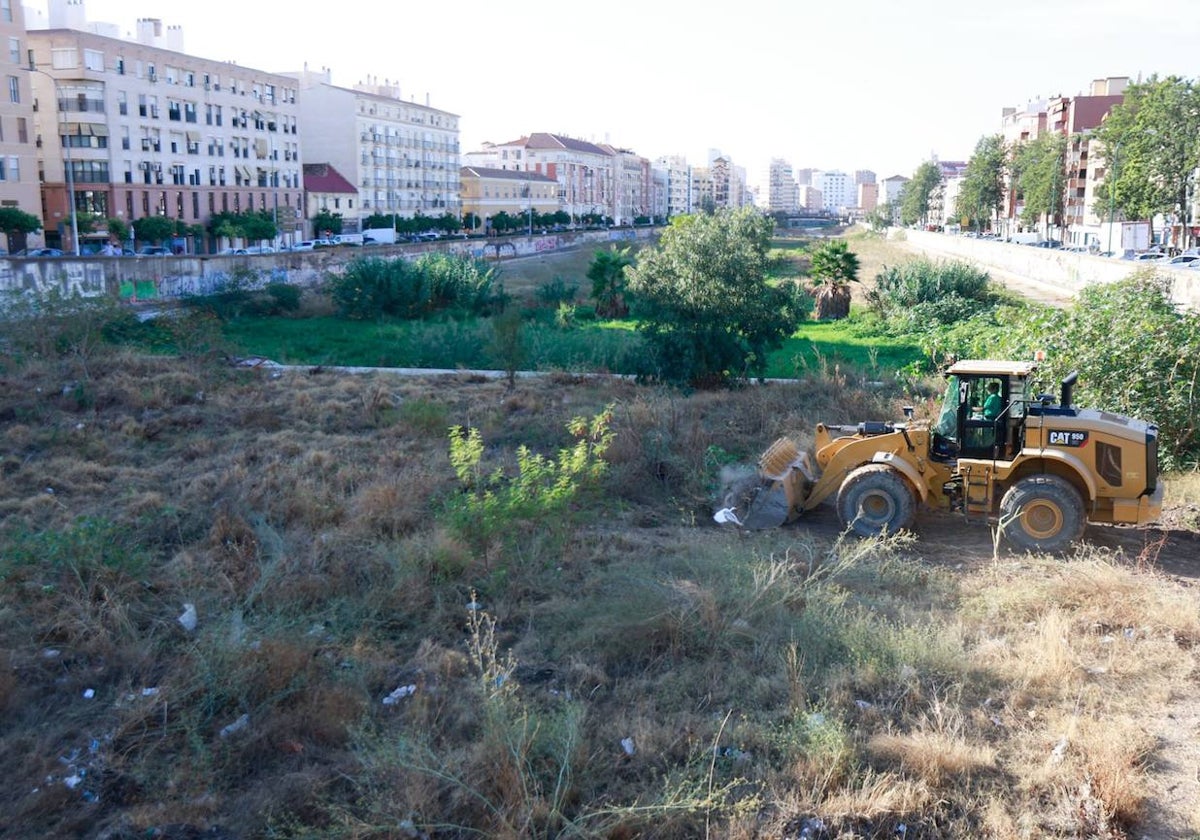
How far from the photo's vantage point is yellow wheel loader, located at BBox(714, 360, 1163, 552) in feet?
33.5

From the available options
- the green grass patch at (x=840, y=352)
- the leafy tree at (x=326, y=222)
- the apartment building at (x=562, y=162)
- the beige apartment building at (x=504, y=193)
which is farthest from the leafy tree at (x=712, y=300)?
the apartment building at (x=562, y=162)

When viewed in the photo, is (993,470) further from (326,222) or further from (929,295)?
(326,222)

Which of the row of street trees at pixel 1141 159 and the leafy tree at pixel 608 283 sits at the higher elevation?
the row of street trees at pixel 1141 159

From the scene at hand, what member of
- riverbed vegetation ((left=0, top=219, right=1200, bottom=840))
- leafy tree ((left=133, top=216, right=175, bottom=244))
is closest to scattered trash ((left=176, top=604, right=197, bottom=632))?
riverbed vegetation ((left=0, top=219, right=1200, bottom=840))

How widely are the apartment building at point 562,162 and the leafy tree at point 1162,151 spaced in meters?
70.0

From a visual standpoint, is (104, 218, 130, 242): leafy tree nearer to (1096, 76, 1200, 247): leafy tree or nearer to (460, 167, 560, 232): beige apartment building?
(460, 167, 560, 232): beige apartment building

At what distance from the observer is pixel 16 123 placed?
48.7 meters

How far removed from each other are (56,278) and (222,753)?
26.7 metres

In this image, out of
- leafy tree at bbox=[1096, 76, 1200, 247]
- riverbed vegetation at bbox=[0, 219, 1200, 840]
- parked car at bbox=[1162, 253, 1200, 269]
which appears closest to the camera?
riverbed vegetation at bbox=[0, 219, 1200, 840]

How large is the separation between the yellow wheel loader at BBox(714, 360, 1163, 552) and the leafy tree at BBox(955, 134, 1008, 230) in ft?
278

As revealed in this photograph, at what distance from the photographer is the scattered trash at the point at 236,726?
6711 mm

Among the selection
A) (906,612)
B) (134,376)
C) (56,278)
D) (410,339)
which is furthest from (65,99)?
(906,612)

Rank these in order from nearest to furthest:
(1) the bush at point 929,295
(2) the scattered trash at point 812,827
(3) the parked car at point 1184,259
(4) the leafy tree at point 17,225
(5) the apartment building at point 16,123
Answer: (2) the scattered trash at point 812,827, (1) the bush at point 929,295, (4) the leafy tree at point 17,225, (3) the parked car at point 1184,259, (5) the apartment building at point 16,123

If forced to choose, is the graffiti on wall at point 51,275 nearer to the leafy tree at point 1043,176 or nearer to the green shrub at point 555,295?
the green shrub at point 555,295
